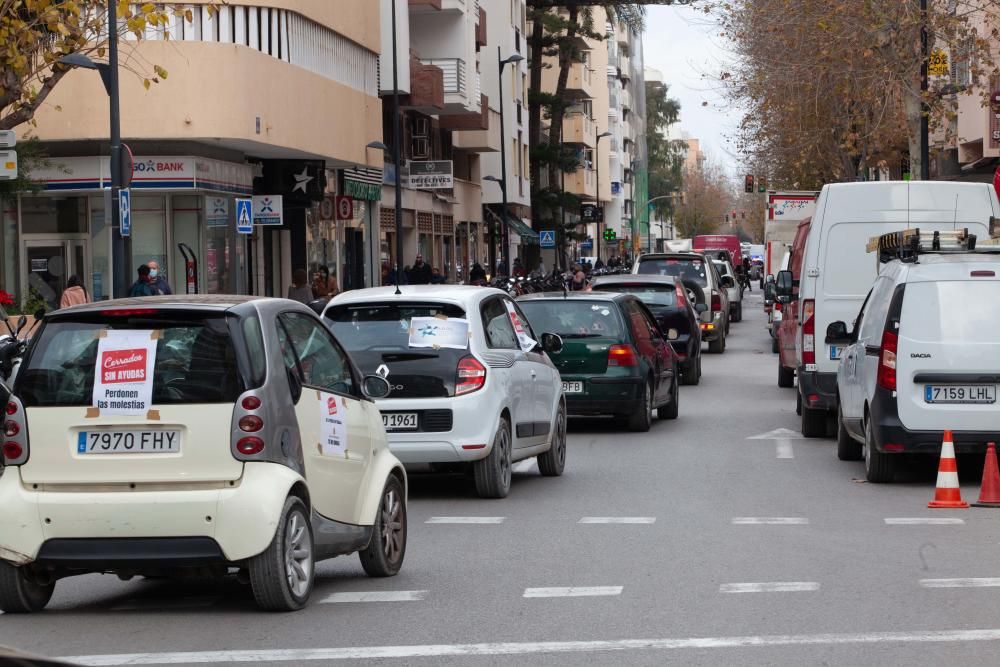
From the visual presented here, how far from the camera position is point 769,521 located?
1151cm

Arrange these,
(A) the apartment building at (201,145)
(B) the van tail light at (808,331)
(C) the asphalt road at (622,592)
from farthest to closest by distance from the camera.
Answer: (A) the apartment building at (201,145) → (B) the van tail light at (808,331) → (C) the asphalt road at (622,592)

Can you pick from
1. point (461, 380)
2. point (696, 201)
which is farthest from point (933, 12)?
point (696, 201)

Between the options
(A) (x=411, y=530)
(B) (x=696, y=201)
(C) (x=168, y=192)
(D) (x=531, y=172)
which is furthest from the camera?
(B) (x=696, y=201)

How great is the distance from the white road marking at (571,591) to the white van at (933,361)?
4975mm

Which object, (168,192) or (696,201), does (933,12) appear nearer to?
(168,192)

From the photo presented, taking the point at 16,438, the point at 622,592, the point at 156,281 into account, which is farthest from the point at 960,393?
the point at 156,281

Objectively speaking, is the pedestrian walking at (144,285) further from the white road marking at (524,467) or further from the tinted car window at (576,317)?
the white road marking at (524,467)

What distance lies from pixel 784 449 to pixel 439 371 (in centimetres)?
538

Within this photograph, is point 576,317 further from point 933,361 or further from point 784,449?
point 933,361

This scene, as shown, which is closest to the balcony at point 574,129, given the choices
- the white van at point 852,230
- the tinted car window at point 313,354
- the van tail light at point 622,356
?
the van tail light at point 622,356

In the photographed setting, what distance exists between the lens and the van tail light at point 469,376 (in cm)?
1255

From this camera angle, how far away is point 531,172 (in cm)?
7794

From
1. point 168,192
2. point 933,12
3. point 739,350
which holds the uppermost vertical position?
point 933,12

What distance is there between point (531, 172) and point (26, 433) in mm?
70537
